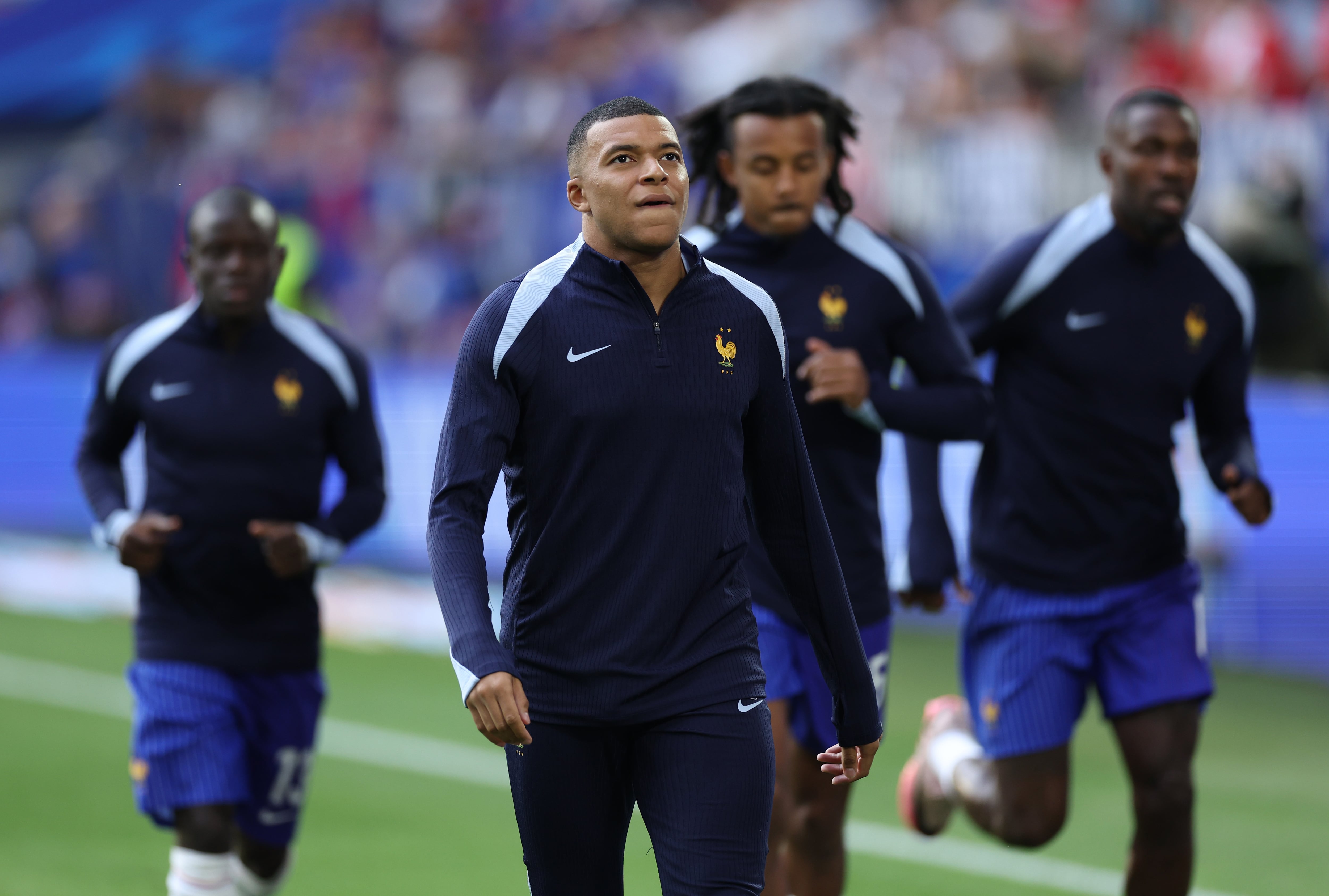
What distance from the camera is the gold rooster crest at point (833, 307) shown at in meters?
4.98

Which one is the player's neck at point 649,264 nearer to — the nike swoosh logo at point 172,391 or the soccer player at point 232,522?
the soccer player at point 232,522

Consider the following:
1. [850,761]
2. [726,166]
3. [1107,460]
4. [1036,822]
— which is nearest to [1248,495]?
[1107,460]

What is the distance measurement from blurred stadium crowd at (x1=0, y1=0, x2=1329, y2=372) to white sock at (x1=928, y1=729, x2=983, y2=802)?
17.1 ft

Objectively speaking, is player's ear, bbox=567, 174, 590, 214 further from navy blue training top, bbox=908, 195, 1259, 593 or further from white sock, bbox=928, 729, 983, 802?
white sock, bbox=928, 729, 983, 802

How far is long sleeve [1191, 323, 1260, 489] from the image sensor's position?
17.8 feet

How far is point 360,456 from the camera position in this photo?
5.70 meters

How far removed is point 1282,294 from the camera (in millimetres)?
10602

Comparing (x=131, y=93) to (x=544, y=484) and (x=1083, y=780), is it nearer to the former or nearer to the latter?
(x=1083, y=780)

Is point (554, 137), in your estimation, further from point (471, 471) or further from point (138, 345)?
point (471, 471)

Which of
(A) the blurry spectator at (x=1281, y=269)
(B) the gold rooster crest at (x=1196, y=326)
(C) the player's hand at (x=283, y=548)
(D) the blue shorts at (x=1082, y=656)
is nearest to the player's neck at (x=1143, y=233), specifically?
(B) the gold rooster crest at (x=1196, y=326)

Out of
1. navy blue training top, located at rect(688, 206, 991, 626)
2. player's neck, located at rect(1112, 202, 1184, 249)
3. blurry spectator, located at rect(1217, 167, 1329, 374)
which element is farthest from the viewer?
blurry spectator, located at rect(1217, 167, 1329, 374)

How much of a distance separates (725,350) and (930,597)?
2.01 metres

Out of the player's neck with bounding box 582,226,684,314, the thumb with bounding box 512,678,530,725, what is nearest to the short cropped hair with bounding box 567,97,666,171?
the player's neck with bounding box 582,226,684,314

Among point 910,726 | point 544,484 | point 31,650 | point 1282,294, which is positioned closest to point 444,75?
point 31,650
